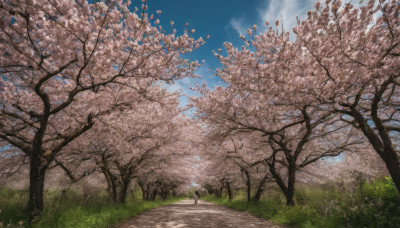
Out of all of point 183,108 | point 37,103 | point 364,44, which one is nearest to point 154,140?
point 183,108

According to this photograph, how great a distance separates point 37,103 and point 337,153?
47.8 feet

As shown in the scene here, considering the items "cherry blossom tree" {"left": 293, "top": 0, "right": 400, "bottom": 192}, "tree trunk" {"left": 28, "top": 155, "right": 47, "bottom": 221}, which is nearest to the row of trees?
"cherry blossom tree" {"left": 293, "top": 0, "right": 400, "bottom": 192}

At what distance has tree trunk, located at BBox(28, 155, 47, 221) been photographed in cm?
593

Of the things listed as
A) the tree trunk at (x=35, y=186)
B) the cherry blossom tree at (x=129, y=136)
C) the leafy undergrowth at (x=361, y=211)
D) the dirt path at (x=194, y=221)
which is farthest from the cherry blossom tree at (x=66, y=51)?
the leafy undergrowth at (x=361, y=211)

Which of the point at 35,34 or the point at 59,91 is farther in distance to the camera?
the point at 59,91

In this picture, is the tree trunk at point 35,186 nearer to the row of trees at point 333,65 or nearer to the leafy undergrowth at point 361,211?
the row of trees at point 333,65

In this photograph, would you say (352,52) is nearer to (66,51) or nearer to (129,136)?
(66,51)

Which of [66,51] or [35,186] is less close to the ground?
[66,51]

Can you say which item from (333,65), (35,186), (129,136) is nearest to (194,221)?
(129,136)

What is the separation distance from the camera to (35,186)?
6086 mm

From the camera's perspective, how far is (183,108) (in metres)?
12.5

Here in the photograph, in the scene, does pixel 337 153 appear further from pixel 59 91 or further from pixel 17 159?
pixel 17 159

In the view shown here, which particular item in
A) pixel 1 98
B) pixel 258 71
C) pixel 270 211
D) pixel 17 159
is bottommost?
pixel 270 211

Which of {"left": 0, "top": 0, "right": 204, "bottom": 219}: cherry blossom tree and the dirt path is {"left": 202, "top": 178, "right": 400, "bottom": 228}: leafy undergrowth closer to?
the dirt path
